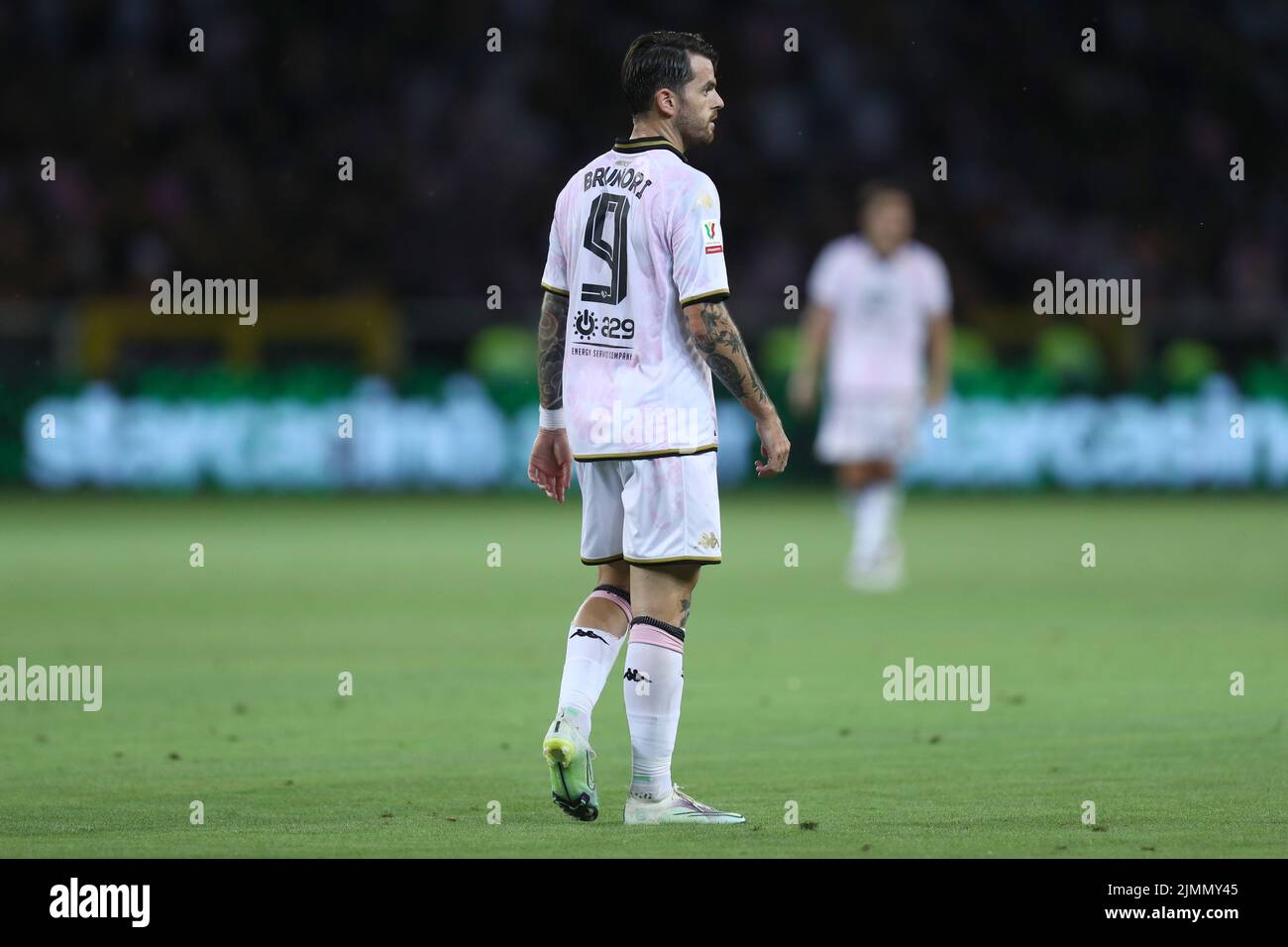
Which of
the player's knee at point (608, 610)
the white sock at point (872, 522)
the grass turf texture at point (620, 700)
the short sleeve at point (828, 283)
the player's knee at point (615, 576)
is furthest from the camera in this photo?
the short sleeve at point (828, 283)

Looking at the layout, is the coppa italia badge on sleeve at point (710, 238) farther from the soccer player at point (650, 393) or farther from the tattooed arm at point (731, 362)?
the tattooed arm at point (731, 362)

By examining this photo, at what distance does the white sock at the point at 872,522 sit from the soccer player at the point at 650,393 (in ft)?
26.0

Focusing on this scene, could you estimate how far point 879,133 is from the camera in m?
27.2

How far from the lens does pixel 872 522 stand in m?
14.4

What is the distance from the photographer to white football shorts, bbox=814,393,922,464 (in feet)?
49.3

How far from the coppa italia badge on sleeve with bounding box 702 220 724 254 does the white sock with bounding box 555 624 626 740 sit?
4.06 ft

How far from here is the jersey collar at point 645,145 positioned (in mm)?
6441

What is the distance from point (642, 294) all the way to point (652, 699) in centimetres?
123

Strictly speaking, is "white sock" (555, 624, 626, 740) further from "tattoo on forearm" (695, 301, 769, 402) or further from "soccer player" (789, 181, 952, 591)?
"soccer player" (789, 181, 952, 591)

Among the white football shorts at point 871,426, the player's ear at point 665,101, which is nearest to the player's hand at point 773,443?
the player's ear at point 665,101

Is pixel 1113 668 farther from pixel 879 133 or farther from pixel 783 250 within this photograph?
pixel 879 133

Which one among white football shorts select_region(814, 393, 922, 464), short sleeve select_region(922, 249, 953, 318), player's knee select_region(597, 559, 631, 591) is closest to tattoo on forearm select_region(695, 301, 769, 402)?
player's knee select_region(597, 559, 631, 591)

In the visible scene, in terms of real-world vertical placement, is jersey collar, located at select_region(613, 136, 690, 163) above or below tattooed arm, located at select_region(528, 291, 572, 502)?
above

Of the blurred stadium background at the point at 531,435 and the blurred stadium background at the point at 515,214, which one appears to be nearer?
the blurred stadium background at the point at 531,435
